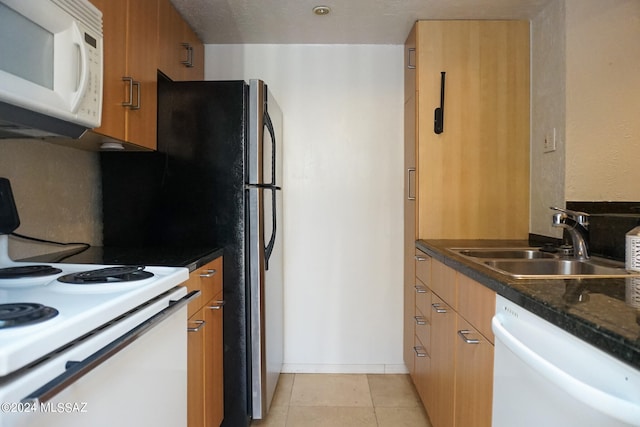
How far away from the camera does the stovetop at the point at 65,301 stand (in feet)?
1.96

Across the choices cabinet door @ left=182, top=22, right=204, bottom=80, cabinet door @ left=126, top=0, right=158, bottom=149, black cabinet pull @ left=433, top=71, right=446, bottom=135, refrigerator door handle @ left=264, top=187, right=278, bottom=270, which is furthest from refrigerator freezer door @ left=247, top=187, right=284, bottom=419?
black cabinet pull @ left=433, top=71, right=446, bottom=135

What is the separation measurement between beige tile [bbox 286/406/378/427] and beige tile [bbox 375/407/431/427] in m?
0.05

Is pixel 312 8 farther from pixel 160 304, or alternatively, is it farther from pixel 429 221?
pixel 160 304

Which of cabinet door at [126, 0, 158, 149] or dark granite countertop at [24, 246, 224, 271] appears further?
cabinet door at [126, 0, 158, 149]

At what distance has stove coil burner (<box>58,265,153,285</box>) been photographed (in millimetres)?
1002

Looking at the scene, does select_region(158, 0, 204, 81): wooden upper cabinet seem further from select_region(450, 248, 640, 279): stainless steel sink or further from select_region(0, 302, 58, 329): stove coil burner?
select_region(450, 248, 640, 279): stainless steel sink

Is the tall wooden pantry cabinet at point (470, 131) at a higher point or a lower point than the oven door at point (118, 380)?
higher

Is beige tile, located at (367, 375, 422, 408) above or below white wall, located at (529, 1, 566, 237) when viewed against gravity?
below

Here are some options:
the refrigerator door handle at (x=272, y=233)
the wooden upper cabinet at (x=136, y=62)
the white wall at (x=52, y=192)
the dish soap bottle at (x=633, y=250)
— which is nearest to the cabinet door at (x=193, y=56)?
the wooden upper cabinet at (x=136, y=62)

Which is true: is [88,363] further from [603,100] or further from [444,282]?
[603,100]

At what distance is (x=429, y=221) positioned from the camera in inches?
86.9

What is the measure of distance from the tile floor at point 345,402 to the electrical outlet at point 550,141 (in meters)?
1.59

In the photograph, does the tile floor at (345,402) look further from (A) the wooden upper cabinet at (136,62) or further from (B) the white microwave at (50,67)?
(B) the white microwave at (50,67)

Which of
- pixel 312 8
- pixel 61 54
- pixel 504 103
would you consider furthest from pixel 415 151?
pixel 61 54
